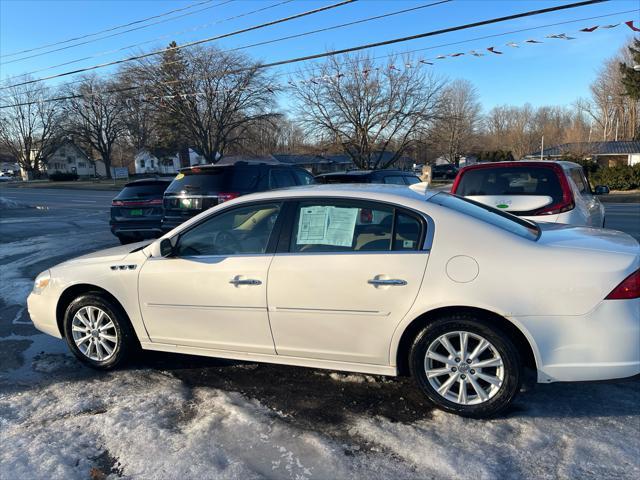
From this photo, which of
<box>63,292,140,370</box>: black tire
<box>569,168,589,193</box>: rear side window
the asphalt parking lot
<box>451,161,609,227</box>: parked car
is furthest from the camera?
<box>569,168,589,193</box>: rear side window

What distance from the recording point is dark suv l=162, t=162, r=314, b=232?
25.0 ft

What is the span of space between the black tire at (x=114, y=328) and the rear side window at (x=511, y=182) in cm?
454

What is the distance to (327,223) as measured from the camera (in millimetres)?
3426

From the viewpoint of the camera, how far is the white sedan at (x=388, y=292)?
287 cm


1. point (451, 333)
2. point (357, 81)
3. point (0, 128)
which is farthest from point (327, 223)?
point (0, 128)

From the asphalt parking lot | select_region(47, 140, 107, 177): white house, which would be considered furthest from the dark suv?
select_region(47, 140, 107, 177): white house

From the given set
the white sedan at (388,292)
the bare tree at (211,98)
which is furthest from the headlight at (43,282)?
the bare tree at (211,98)

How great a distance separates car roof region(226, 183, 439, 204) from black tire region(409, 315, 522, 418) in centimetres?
90

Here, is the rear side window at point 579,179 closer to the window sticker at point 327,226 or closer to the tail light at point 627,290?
the tail light at point 627,290

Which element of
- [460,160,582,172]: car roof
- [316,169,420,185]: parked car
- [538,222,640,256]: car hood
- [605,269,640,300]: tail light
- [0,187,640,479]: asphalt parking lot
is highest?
[460,160,582,172]: car roof

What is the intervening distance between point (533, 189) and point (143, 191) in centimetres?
814

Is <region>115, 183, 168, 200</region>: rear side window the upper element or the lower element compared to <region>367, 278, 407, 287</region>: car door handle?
upper

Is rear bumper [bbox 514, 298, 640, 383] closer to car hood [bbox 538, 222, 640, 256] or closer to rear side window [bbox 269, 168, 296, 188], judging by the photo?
car hood [bbox 538, 222, 640, 256]

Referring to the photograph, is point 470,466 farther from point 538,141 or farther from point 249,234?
point 538,141
